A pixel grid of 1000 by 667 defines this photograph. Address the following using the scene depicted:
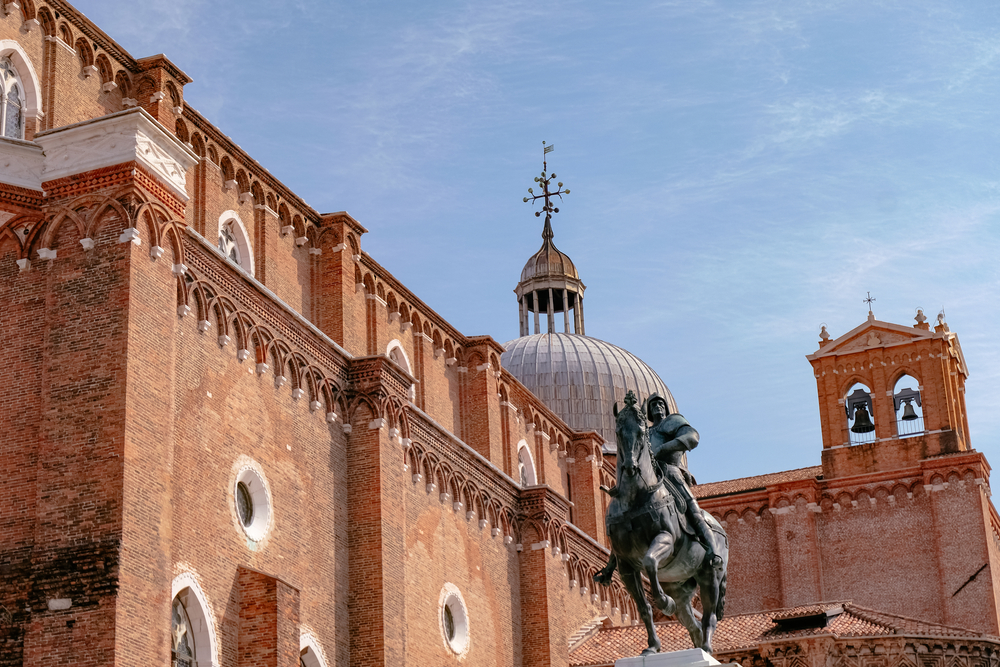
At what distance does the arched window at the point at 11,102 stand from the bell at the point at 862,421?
88.6 ft

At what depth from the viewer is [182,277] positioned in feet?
67.9

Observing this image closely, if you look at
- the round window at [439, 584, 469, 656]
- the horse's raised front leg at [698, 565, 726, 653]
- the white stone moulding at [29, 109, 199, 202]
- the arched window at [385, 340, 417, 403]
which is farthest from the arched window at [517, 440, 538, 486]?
the horse's raised front leg at [698, 565, 726, 653]

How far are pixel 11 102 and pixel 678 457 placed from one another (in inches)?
458

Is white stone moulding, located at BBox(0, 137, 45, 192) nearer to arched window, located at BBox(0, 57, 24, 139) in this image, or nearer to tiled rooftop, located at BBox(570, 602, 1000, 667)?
arched window, located at BBox(0, 57, 24, 139)

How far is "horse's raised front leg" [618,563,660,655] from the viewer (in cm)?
1409

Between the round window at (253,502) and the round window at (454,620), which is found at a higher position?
the round window at (253,502)

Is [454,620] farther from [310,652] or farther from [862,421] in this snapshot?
[862,421]

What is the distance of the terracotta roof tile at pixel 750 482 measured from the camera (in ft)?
143

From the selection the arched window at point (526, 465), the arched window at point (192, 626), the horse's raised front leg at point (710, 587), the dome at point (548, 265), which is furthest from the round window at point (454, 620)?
the dome at point (548, 265)

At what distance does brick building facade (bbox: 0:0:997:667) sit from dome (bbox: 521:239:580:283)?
12739 millimetres

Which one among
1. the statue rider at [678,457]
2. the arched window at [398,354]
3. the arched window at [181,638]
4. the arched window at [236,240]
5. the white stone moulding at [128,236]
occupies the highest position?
the arched window at [236,240]

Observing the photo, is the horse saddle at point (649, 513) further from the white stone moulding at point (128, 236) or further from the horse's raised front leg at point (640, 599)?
the white stone moulding at point (128, 236)

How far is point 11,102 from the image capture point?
21.9m

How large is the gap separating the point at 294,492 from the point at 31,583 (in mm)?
5988
